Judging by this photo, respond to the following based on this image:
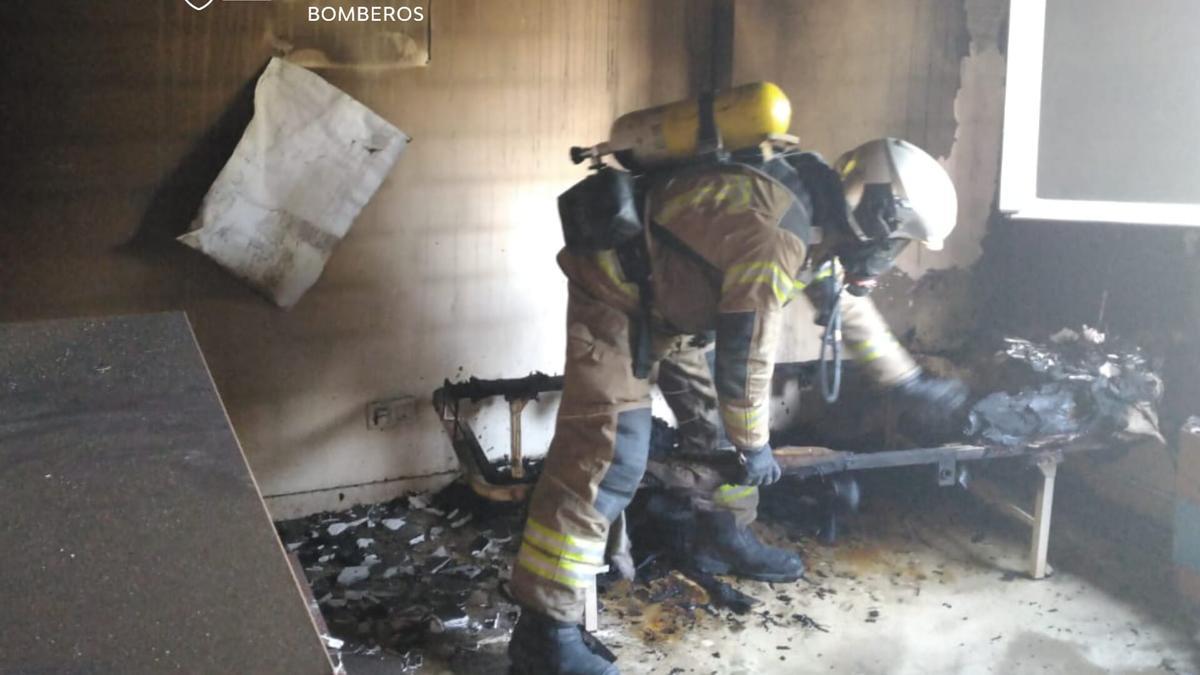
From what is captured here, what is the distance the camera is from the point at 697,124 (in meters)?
2.56

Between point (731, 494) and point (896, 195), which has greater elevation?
point (896, 195)

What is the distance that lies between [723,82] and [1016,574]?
2118 millimetres

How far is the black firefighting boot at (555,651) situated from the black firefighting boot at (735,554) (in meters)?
0.75

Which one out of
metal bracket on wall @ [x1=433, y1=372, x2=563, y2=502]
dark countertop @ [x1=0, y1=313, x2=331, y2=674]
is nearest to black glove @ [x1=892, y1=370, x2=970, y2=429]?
metal bracket on wall @ [x1=433, y1=372, x2=563, y2=502]

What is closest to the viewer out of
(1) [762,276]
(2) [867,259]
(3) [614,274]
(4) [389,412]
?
(1) [762,276]

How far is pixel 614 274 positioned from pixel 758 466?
662 millimetres

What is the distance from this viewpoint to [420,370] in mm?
3604

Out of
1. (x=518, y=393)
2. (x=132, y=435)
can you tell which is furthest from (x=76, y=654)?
(x=518, y=393)

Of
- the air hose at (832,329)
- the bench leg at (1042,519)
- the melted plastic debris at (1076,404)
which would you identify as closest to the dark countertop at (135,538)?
the air hose at (832,329)

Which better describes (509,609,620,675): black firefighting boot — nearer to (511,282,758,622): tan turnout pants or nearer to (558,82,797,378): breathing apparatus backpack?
(511,282,758,622): tan turnout pants

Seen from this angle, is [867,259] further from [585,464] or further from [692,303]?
[585,464]

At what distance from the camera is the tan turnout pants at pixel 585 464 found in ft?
8.14

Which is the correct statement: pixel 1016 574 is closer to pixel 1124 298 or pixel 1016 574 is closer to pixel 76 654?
pixel 1124 298

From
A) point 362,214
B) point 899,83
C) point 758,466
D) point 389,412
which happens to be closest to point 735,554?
point 758,466
